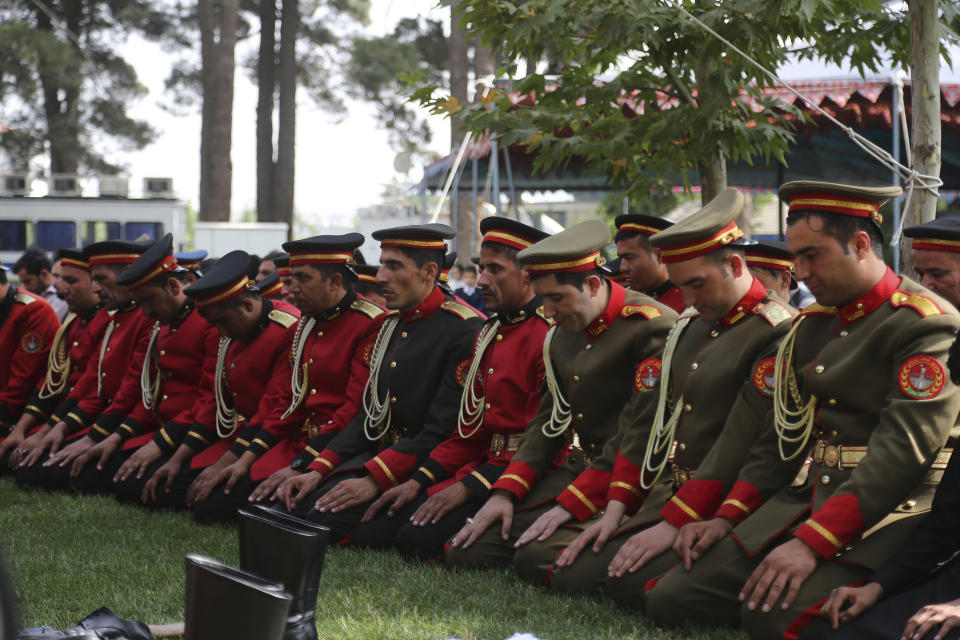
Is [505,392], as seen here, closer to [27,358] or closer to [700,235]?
[700,235]

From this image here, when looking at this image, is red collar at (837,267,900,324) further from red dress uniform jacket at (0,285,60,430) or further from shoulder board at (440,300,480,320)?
red dress uniform jacket at (0,285,60,430)

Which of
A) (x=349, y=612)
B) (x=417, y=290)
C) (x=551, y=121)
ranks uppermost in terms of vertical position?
(x=551, y=121)

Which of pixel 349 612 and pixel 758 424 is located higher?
pixel 758 424

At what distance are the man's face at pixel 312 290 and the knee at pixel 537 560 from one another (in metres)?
2.19

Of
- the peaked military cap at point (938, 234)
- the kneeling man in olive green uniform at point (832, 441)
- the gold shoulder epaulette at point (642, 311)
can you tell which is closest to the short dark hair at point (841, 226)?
the kneeling man in olive green uniform at point (832, 441)

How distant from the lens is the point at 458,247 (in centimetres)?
1842

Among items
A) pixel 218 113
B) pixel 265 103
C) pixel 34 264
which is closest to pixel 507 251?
pixel 34 264

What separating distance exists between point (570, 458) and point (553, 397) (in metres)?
0.31

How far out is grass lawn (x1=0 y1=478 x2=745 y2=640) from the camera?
13.3 feet

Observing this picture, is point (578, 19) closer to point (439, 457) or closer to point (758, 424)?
point (439, 457)

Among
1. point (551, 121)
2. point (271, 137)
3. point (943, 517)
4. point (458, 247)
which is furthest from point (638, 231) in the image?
point (271, 137)

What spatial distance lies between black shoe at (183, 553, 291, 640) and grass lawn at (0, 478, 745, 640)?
102 cm

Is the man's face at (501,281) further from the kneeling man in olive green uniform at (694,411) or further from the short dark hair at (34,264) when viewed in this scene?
the short dark hair at (34,264)

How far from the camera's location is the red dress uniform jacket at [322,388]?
6207 mm
